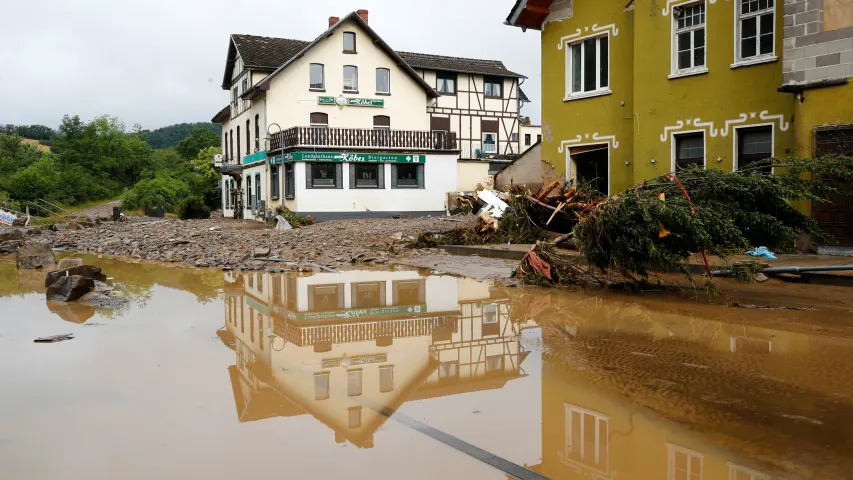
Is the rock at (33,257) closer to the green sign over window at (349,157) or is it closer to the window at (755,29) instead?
the green sign over window at (349,157)

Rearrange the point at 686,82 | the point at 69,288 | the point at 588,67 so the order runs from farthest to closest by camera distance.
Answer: the point at 588,67, the point at 686,82, the point at 69,288

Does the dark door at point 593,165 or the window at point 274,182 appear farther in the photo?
the window at point 274,182

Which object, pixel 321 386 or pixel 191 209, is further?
pixel 191 209

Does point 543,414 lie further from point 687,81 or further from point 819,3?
point 687,81

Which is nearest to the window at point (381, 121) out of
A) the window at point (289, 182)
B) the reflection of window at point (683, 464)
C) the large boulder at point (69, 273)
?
the window at point (289, 182)

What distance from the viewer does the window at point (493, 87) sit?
46.4 m

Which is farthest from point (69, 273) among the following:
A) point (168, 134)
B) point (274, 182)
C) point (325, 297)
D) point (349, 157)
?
point (168, 134)

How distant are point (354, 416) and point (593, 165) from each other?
16.1 m

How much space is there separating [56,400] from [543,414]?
3667 mm

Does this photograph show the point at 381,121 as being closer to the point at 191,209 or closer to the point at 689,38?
the point at 191,209

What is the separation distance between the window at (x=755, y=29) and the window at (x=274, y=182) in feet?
81.1

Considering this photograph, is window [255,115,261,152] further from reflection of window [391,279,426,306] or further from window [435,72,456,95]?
reflection of window [391,279,426,306]

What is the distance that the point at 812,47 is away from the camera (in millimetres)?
12586

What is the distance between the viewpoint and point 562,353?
6.55m
